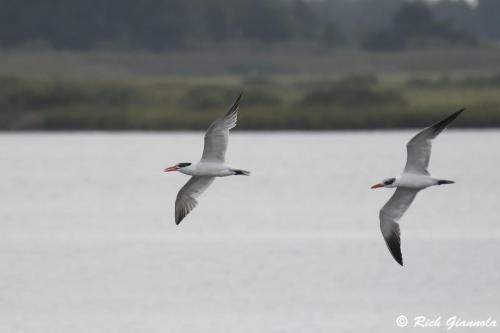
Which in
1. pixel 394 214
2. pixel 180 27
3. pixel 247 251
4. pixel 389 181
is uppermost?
pixel 180 27

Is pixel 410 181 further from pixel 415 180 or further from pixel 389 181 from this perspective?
pixel 389 181

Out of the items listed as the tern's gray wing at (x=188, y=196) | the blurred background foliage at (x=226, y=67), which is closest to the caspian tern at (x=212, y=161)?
the tern's gray wing at (x=188, y=196)

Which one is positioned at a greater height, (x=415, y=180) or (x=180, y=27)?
(x=180, y=27)

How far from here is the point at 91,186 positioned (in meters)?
48.1

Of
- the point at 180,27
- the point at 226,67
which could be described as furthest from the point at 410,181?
the point at 180,27

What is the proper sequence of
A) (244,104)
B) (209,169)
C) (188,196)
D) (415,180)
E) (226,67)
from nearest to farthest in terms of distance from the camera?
1. (415,180)
2. (209,169)
3. (188,196)
4. (244,104)
5. (226,67)

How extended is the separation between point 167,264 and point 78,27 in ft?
263

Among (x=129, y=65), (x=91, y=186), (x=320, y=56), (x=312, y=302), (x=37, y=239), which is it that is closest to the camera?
(x=312, y=302)

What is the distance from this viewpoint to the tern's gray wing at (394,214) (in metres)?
21.6

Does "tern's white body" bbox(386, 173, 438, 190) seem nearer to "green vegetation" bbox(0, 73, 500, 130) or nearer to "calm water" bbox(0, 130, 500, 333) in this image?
"calm water" bbox(0, 130, 500, 333)

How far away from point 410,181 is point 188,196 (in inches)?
137

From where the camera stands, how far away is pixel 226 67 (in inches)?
3875

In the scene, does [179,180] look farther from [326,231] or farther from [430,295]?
[430,295]

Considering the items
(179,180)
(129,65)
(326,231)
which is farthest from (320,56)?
(326,231)
